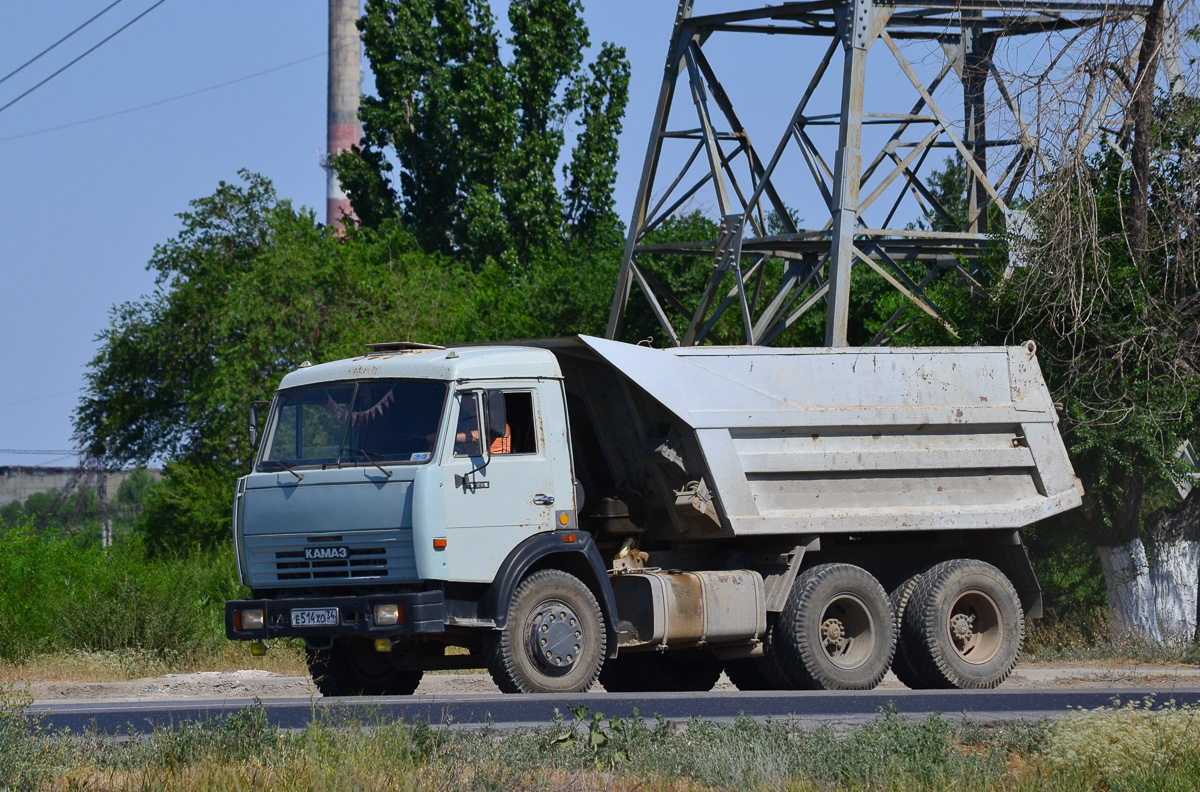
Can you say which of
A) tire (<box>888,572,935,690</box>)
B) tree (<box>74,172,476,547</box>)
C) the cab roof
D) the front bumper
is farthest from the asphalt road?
tree (<box>74,172,476,547</box>)

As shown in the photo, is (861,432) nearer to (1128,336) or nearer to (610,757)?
(1128,336)

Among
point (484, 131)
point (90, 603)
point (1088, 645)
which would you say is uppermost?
point (484, 131)

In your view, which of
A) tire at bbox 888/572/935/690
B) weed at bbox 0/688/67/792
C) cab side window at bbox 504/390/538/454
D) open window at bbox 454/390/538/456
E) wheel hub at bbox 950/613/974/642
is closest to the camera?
weed at bbox 0/688/67/792

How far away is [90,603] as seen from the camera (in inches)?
676

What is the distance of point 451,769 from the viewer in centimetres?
687

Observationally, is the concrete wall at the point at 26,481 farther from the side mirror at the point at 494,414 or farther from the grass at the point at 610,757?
the grass at the point at 610,757

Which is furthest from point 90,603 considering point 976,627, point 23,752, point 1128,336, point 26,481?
point 26,481

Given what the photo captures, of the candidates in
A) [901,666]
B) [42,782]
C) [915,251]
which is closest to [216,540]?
[915,251]

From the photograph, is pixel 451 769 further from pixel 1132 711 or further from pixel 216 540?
pixel 216 540

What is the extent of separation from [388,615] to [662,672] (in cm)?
464

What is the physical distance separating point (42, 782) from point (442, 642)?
5.10m

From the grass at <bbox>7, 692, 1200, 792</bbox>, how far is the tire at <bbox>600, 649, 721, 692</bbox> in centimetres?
617

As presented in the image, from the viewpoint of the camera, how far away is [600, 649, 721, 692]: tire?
1438cm

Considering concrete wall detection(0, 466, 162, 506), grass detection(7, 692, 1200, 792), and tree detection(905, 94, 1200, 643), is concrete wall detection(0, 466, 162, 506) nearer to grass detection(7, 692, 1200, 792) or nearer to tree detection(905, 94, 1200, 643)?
tree detection(905, 94, 1200, 643)
